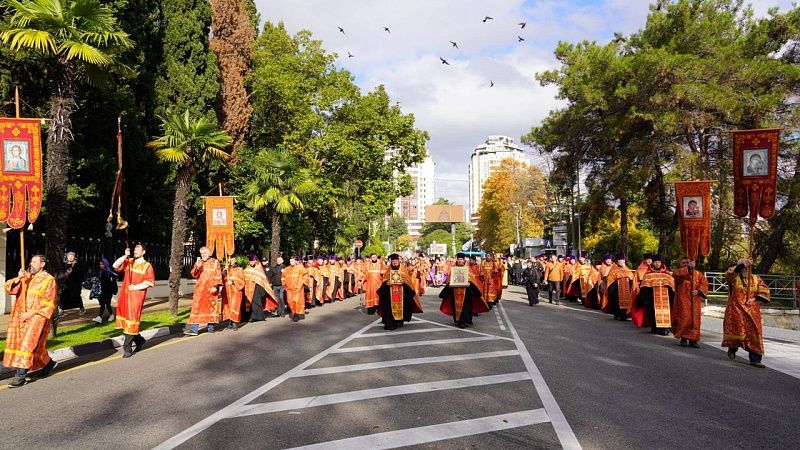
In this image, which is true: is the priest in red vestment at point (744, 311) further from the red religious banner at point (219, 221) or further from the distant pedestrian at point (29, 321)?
the red religious banner at point (219, 221)

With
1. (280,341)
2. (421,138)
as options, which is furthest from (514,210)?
(280,341)

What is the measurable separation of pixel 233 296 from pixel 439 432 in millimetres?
9928

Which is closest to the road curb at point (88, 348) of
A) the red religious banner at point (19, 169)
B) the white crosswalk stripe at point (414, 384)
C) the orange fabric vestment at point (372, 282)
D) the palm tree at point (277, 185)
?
the red religious banner at point (19, 169)

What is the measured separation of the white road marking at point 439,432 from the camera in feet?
16.8

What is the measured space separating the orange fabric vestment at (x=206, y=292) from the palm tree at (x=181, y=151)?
3.81 meters

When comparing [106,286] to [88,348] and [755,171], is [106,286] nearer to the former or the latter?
[88,348]

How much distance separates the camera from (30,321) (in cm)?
824

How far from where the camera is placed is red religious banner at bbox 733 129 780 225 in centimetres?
1088

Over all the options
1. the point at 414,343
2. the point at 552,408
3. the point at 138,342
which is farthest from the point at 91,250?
the point at 552,408

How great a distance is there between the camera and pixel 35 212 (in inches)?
404

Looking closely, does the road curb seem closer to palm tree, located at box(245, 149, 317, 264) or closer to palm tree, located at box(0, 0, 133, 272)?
palm tree, located at box(0, 0, 133, 272)

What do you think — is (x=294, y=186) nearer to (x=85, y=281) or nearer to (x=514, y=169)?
(x=85, y=281)

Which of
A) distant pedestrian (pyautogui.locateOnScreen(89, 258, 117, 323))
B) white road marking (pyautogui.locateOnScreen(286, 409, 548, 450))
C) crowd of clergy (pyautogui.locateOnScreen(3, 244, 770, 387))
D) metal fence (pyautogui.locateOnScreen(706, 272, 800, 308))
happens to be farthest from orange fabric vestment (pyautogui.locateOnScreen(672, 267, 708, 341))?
distant pedestrian (pyautogui.locateOnScreen(89, 258, 117, 323))

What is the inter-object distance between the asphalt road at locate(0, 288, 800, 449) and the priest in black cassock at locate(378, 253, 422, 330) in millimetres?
2130
